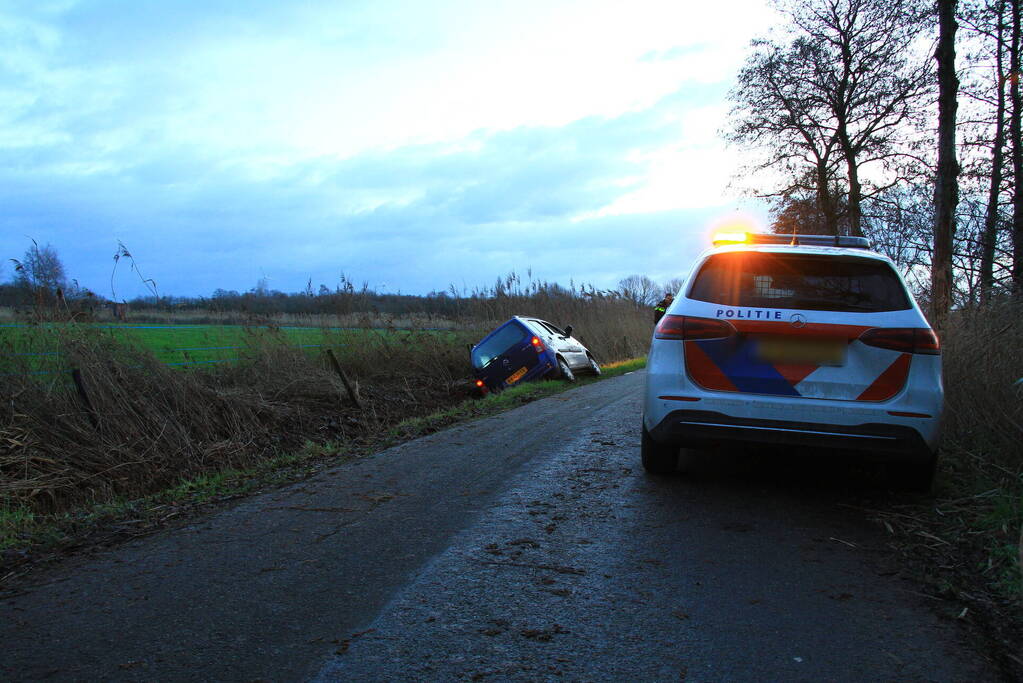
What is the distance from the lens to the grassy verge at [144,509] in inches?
179

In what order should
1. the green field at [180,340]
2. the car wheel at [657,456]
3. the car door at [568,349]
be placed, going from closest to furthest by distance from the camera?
the car wheel at [657,456], the green field at [180,340], the car door at [568,349]

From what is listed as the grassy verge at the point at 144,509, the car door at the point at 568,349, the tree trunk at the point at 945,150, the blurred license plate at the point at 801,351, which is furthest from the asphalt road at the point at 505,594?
the car door at the point at 568,349

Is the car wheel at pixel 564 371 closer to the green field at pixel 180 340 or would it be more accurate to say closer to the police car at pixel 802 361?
the green field at pixel 180 340

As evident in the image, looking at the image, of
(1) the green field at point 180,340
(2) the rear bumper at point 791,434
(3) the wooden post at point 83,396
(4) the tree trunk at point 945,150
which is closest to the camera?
(2) the rear bumper at point 791,434

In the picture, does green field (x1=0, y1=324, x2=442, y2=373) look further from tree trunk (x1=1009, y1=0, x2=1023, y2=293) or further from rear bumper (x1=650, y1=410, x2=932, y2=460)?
tree trunk (x1=1009, y1=0, x2=1023, y2=293)

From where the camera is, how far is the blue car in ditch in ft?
47.5

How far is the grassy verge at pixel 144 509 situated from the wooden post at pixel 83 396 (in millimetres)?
1083

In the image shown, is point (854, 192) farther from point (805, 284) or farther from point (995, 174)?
point (805, 284)

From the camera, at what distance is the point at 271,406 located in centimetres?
1008

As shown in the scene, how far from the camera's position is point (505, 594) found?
349 centimetres

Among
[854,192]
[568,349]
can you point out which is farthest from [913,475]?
[854,192]

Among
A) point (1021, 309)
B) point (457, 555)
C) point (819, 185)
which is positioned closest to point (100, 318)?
point (457, 555)

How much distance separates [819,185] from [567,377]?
22609 millimetres

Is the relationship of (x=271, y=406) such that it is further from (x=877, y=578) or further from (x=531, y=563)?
(x=877, y=578)
